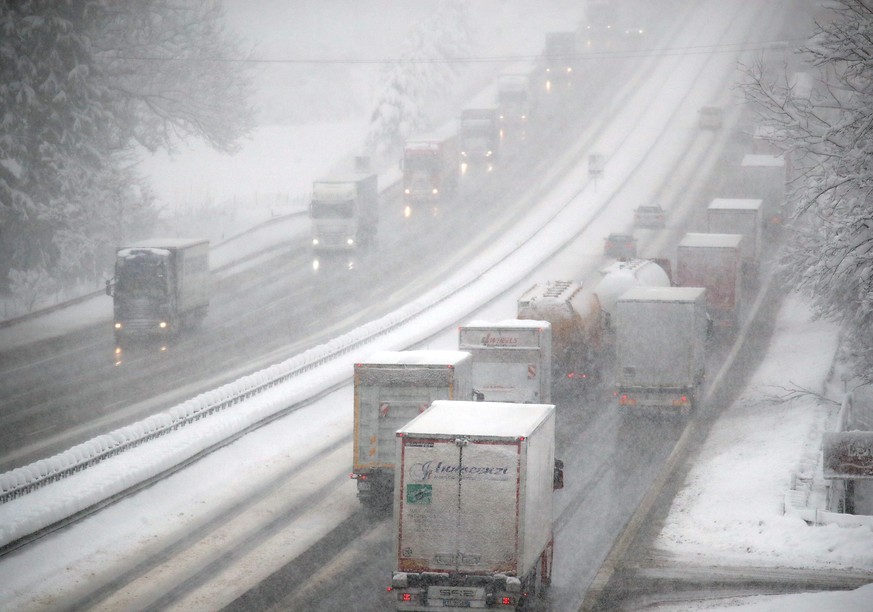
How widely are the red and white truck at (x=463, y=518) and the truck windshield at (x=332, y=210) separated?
39.8 m

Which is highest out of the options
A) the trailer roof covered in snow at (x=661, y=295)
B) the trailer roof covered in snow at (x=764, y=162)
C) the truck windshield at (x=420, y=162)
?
the trailer roof covered in snow at (x=764, y=162)

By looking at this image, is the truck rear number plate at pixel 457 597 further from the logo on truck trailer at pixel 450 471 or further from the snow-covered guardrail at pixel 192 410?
the snow-covered guardrail at pixel 192 410

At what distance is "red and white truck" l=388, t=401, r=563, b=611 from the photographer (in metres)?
15.2

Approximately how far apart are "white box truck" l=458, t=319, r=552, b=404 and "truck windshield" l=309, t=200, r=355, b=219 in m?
27.4

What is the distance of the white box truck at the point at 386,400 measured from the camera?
21.4 m

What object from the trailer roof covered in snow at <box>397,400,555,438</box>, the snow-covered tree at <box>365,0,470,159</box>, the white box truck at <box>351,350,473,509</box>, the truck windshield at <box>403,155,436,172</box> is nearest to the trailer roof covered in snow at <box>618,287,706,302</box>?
the white box truck at <box>351,350,473,509</box>

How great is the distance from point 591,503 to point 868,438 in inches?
210

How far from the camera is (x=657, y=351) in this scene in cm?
2934

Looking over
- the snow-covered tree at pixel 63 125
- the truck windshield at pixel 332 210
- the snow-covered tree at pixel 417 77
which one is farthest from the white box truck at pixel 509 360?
the snow-covered tree at pixel 417 77

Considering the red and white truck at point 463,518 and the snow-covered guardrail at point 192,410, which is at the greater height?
the red and white truck at point 463,518

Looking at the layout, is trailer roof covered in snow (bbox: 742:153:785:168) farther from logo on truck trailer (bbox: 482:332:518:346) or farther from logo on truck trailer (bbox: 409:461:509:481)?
logo on truck trailer (bbox: 409:461:509:481)

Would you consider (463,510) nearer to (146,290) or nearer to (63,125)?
(146,290)

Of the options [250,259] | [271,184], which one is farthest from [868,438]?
[271,184]

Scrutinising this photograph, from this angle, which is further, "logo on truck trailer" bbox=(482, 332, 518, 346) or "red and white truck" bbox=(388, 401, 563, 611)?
"logo on truck trailer" bbox=(482, 332, 518, 346)
